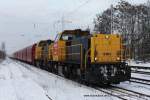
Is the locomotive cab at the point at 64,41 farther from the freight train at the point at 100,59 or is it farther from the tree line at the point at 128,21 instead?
the tree line at the point at 128,21

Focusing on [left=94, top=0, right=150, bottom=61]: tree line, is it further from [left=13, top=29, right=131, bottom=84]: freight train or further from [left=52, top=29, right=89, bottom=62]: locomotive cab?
[left=13, top=29, right=131, bottom=84]: freight train

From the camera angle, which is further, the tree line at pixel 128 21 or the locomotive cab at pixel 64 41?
the tree line at pixel 128 21

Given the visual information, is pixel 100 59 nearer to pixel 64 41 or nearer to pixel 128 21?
pixel 64 41

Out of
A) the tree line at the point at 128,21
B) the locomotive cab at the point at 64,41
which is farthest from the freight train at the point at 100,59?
the tree line at the point at 128,21

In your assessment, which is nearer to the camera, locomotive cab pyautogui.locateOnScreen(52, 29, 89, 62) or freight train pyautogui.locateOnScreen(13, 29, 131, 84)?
freight train pyautogui.locateOnScreen(13, 29, 131, 84)

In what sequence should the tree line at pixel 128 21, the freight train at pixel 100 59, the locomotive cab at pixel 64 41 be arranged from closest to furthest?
the freight train at pixel 100 59 < the locomotive cab at pixel 64 41 < the tree line at pixel 128 21

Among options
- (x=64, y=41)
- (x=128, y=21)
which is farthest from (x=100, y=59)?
(x=128, y=21)

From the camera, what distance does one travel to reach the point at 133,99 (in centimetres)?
1303

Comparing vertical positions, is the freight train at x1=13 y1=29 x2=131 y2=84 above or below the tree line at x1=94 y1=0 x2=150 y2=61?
below

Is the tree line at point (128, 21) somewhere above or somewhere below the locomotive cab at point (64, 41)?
above

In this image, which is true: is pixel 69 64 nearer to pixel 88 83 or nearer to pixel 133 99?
pixel 88 83

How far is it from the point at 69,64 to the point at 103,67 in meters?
5.12

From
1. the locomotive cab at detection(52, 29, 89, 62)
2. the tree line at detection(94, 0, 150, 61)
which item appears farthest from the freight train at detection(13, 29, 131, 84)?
the tree line at detection(94, 0, 150, 61)

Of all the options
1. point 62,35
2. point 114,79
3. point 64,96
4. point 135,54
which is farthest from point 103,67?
point 135,54
